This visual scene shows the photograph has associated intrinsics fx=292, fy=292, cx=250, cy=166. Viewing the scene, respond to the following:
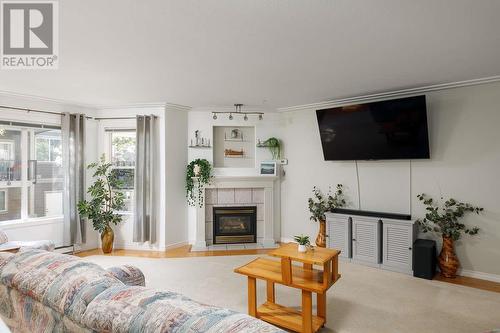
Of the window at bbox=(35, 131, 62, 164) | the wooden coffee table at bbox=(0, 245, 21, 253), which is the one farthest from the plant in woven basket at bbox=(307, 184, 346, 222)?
the window at bbox=(35, 131, 62, 164)

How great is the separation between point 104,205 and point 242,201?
2.45 meters

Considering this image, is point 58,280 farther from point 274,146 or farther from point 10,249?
point 274,146

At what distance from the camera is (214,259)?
183 inches

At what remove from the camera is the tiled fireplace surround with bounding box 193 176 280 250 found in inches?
211

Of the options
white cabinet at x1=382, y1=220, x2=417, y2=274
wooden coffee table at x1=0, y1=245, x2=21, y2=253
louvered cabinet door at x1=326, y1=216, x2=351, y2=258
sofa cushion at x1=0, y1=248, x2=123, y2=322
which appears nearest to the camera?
sofa cushion at x1=0, y1=248, x2=123, y2=322

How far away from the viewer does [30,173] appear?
469 cm

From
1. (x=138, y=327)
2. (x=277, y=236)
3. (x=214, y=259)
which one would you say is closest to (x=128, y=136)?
(x=214, y=259)

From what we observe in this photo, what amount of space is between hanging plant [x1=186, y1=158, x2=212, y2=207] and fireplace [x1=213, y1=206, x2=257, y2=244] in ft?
1.34

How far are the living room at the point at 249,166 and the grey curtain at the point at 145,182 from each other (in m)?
0.03

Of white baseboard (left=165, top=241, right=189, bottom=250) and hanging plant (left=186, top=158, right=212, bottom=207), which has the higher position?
hanging plant (left=186, top=158, right=212, bottom=207)

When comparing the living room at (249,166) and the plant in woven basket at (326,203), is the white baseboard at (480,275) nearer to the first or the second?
the living room at (249,166)

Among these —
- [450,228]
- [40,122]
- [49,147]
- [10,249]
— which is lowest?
[10,249]

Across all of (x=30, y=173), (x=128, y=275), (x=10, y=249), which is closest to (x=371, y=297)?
(x=128, y=275)

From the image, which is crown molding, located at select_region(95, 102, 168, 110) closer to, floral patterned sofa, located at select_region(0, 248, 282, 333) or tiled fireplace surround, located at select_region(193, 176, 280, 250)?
tiled fireplace surround, located at select_region(193, 176, 280, 250)
